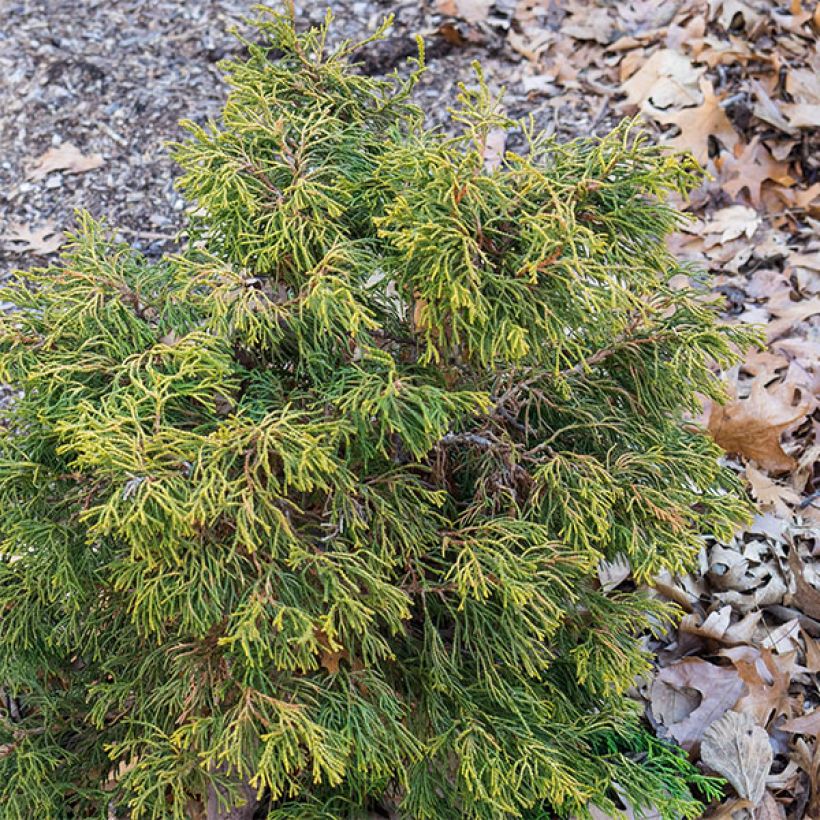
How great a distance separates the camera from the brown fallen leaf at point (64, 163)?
438 cm

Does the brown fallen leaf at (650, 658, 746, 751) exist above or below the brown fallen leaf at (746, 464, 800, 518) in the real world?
below

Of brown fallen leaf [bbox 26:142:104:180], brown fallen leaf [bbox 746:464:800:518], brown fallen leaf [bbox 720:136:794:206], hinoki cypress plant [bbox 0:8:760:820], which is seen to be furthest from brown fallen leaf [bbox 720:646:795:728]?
brown fallen leaf [bbox 26:142:104:180]

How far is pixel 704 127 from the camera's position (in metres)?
4.38

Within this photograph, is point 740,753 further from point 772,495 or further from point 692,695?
point 772,495

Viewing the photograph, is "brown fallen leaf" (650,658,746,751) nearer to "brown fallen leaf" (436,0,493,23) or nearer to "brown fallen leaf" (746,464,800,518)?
"brown fallen leaf" (746,464,800,518)

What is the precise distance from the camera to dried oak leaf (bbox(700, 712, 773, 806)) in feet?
7.75

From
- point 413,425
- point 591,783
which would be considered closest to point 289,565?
point 413,425

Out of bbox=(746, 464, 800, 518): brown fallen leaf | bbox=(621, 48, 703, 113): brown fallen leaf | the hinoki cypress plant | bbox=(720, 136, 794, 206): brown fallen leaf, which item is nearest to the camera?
the hinoki cypress plant

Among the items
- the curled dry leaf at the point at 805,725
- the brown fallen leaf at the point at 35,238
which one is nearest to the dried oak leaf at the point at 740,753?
the curled dry leaf at the point at 805,725

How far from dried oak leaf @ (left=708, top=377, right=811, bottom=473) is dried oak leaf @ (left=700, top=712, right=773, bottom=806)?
3.28ft

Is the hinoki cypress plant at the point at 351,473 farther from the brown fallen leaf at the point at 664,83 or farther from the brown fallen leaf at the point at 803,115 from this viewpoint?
the brown fallen leaf at the point at 664,83

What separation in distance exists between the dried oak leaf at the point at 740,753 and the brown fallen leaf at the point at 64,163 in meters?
3.69

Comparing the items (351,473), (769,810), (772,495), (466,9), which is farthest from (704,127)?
(351,473)

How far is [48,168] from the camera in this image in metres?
4.38
